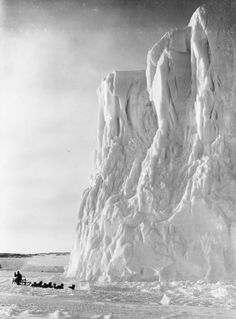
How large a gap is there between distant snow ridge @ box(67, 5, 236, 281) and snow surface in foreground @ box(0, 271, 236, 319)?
100 cm

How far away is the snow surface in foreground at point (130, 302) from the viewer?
674cm

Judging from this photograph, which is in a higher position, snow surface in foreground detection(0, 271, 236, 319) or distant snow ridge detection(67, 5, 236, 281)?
distant snow ridge detection(67, 5, 236, 281)

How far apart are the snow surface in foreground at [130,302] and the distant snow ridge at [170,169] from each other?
1.00 m

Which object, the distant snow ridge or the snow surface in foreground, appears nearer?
the snow surface in foreground

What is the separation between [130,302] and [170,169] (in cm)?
567

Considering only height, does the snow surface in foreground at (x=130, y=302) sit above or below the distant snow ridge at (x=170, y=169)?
below

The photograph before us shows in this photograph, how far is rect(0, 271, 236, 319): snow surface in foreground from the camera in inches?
265

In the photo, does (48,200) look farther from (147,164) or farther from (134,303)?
(134,303)

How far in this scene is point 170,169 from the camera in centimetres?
1341

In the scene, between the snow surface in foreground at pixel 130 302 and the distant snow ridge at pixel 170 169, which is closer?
the snow surface in foreground at pixel 130 302

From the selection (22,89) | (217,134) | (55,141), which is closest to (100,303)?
(22,89)

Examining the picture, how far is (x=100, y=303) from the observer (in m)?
8.03

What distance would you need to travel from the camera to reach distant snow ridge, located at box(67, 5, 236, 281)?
11820 mm

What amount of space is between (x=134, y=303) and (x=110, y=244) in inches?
182
